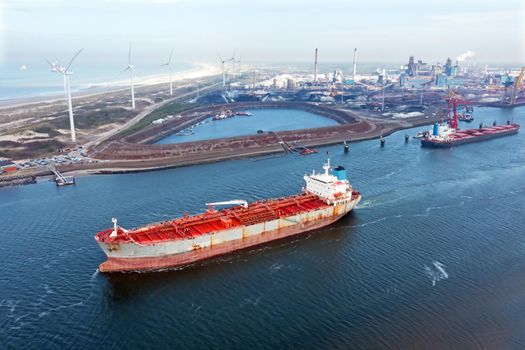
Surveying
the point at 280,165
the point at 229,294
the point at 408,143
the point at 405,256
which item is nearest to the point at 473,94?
the point at 408,143

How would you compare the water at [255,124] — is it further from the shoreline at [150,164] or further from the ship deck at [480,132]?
the ship deck at [480,132]

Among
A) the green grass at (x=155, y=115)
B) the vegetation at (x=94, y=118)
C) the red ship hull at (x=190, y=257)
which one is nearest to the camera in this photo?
the red ship hull at (x=190, y=257)

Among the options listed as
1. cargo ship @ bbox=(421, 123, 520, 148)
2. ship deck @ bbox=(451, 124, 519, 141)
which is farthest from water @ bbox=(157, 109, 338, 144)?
ship deck @ bbox=(451, 124, 519, 141)

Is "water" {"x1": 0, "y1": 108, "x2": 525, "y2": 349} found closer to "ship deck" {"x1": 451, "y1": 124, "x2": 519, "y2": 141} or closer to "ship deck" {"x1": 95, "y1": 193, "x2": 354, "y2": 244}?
"ship deck" {"x1": 95, "y1": 193, "x2": 354, "y2": 244}

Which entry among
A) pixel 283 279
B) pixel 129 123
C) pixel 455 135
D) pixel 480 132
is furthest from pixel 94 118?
pixel 480 132

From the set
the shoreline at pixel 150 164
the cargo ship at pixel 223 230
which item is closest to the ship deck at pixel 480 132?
the shoreline at pixel 150 164

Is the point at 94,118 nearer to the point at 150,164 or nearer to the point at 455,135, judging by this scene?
the point at 150,164

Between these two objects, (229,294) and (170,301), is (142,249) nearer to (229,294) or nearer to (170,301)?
(170,301)
